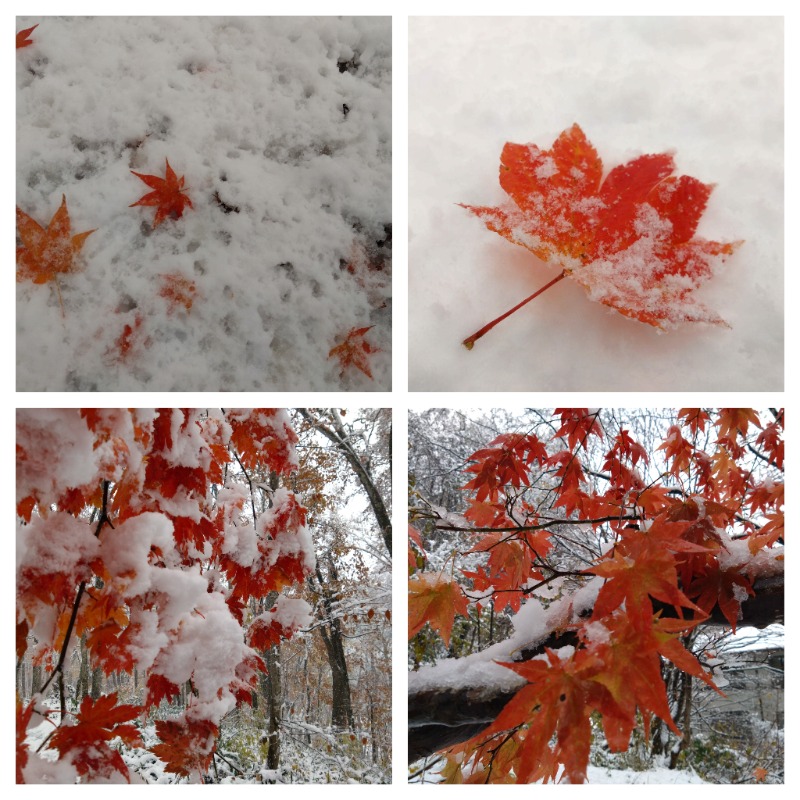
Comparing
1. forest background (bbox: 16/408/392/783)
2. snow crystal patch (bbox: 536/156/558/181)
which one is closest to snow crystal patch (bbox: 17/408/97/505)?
forest background (bbox: 16/408/392/783)

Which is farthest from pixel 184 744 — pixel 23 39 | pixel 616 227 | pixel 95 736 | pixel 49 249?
pixel 23 39

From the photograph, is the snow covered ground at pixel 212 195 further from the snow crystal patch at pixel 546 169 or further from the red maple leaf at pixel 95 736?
the red maple leaf at pixel 95 736

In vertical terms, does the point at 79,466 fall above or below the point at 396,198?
below

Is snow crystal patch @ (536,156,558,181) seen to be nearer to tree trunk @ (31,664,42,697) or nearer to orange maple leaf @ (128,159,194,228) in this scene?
orange maple leaf @ (128,159,194,228)
